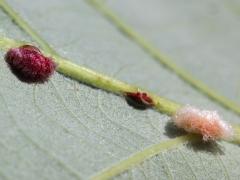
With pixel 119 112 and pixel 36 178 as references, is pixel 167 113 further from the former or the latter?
pixel 36 178

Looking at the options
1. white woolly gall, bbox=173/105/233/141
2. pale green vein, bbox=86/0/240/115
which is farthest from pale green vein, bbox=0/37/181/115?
pale green vein, bbox=86/0/240/115

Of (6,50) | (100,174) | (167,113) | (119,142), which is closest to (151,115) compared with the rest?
(167,113)

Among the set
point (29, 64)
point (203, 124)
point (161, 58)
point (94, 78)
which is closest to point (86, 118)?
point (94, 78)

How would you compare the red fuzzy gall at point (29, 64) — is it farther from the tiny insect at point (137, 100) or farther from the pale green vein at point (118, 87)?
the tiny insect at point (137, 100)

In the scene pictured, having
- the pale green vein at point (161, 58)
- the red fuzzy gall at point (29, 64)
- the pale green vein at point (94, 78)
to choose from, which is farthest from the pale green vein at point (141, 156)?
the pale green vein at point (161, 58)

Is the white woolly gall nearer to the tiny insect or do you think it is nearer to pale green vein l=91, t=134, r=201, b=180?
pale green vein l=91, t=134, r=201, b=180

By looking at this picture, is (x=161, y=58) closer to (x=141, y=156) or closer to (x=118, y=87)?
(x=118, y=87)
